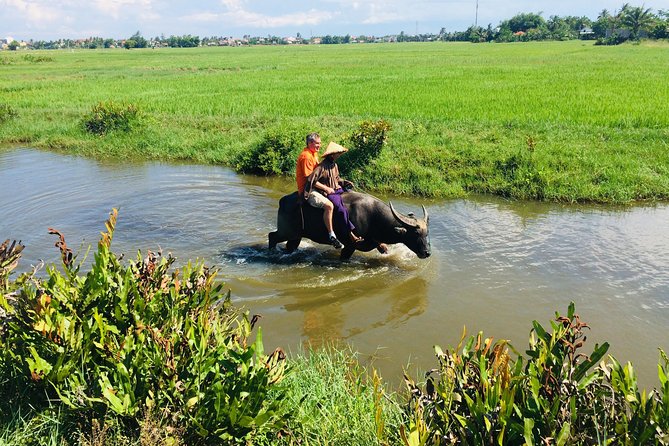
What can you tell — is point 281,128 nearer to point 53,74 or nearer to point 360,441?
point 360,441

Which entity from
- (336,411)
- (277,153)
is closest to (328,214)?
(336,411)

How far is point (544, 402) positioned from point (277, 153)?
366 inches

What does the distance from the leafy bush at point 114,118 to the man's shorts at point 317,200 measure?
9821 millimetres

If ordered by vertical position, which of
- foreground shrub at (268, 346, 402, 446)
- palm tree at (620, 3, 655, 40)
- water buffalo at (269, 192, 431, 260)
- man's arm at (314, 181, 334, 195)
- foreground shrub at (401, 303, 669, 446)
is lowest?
foreground shrub at (268, 346, 402, 446)

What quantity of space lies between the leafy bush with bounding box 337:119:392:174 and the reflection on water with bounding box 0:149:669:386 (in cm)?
140

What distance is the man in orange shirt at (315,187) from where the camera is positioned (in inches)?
251

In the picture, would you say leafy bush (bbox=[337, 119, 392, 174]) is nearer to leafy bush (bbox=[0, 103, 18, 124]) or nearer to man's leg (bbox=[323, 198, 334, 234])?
man's leg (bbox=[323, 198, 334, 234])

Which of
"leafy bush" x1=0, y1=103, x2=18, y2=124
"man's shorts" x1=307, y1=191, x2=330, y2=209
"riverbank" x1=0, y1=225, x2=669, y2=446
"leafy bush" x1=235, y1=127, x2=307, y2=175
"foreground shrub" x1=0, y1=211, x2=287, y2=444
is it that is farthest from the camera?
"leafy bush" x1=0, y1=103, x2=18, y2=124

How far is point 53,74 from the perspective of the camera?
3497cm

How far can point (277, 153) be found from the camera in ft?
36.7

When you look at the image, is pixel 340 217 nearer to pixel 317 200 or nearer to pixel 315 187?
pixel 317 200

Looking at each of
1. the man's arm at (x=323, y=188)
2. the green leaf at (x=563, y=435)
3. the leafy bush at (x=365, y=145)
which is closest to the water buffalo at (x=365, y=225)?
the man's arm at (x=323, y=188)

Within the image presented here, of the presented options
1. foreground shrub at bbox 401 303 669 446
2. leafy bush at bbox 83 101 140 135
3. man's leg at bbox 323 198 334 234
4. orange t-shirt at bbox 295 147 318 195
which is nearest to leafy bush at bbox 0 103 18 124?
leafy bush at bbox 83 101 140 135

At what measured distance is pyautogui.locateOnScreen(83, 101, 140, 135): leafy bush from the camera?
47.5 feet
